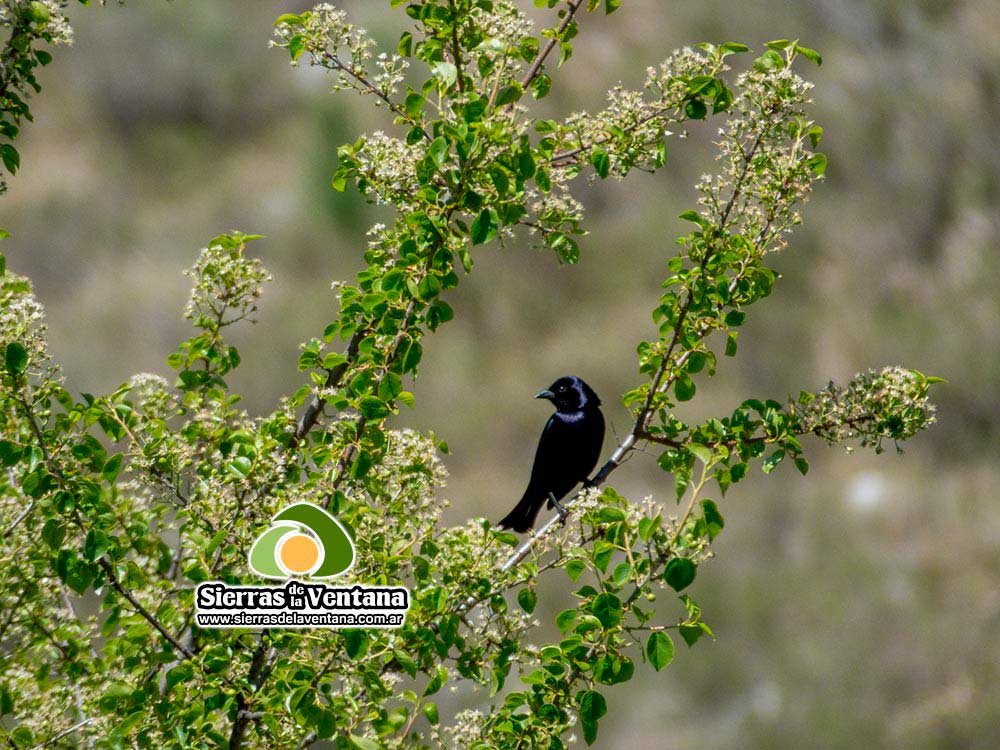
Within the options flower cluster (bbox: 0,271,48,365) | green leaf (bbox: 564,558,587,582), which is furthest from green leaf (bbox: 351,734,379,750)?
flower cluster (bbox: 0,271,48,365)

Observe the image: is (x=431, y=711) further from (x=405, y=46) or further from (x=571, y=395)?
(x=571, y=395)

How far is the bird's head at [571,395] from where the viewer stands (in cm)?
558

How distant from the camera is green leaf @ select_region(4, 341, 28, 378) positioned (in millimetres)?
2816

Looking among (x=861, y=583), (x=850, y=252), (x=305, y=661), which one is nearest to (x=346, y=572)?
(x=305, y=661)

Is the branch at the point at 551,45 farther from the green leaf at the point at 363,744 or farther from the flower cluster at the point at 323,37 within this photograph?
the green leaf at the point at 363,744

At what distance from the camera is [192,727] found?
10.0 feet

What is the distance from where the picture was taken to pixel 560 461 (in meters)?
5.25

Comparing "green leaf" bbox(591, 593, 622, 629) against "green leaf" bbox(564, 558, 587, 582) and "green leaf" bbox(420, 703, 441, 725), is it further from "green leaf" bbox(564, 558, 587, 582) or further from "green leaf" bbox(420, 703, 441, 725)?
"green leaf" bbox(420, 703, 441, 725)

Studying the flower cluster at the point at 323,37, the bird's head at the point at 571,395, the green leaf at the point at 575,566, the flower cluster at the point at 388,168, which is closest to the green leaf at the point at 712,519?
the green leaf at the point at 575,566

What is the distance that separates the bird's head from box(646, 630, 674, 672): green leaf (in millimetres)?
2872

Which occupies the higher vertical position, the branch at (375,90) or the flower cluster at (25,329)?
the branch at (375,90)

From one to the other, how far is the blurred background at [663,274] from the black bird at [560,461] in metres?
5.28

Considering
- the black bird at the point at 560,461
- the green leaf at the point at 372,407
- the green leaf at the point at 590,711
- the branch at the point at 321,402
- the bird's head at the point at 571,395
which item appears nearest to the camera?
the green leaf at the point at 590,711

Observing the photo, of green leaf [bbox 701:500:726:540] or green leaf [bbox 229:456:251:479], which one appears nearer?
green leaf [bbox 701:500:726:540]
